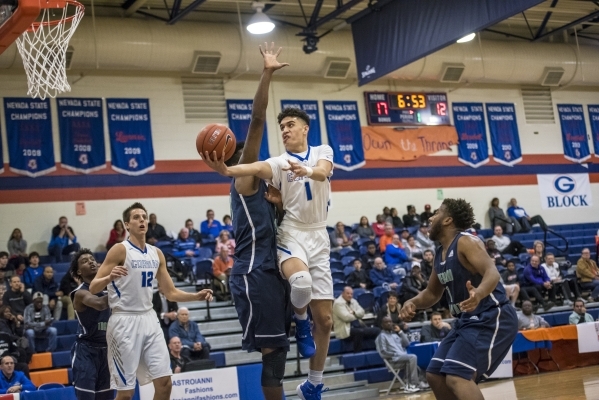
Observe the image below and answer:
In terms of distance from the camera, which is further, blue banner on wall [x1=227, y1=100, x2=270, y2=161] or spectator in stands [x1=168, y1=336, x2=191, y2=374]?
blue banner on wall [x1=227, y1=100, x2=270, y2=161]

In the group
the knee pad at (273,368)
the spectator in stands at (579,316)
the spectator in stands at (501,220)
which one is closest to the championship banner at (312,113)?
the spectator in stands at (501,220)

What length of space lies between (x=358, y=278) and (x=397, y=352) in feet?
9.69

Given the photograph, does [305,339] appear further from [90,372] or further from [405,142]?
[405,142]

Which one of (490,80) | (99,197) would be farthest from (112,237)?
(490,80)

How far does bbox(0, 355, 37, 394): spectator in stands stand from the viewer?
11.2 m

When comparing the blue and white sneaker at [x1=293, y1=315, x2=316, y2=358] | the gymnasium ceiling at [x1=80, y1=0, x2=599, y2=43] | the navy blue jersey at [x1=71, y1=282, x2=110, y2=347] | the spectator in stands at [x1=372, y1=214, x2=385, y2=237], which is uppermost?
the gymnasium ceiling at [x1=80, y1=0, x2=599, y2=43]

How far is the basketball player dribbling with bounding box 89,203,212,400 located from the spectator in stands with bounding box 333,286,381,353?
8.05 m

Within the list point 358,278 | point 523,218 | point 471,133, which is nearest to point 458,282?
point 358,278

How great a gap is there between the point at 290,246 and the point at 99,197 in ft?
42.3

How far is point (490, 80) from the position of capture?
23.0 metres

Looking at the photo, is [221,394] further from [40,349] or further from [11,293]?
[11,293]

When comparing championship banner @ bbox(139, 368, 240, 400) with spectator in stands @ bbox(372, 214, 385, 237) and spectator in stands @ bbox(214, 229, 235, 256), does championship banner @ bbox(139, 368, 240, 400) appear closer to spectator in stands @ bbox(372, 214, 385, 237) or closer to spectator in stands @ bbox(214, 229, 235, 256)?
spectator in stands @ bbox(214, 229, 235, 256)

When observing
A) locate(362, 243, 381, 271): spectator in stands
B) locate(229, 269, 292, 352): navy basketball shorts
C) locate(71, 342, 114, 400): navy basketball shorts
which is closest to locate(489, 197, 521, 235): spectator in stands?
locate(362, 243, 381, 271): spectator in stands

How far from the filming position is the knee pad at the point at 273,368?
6.19 meters
